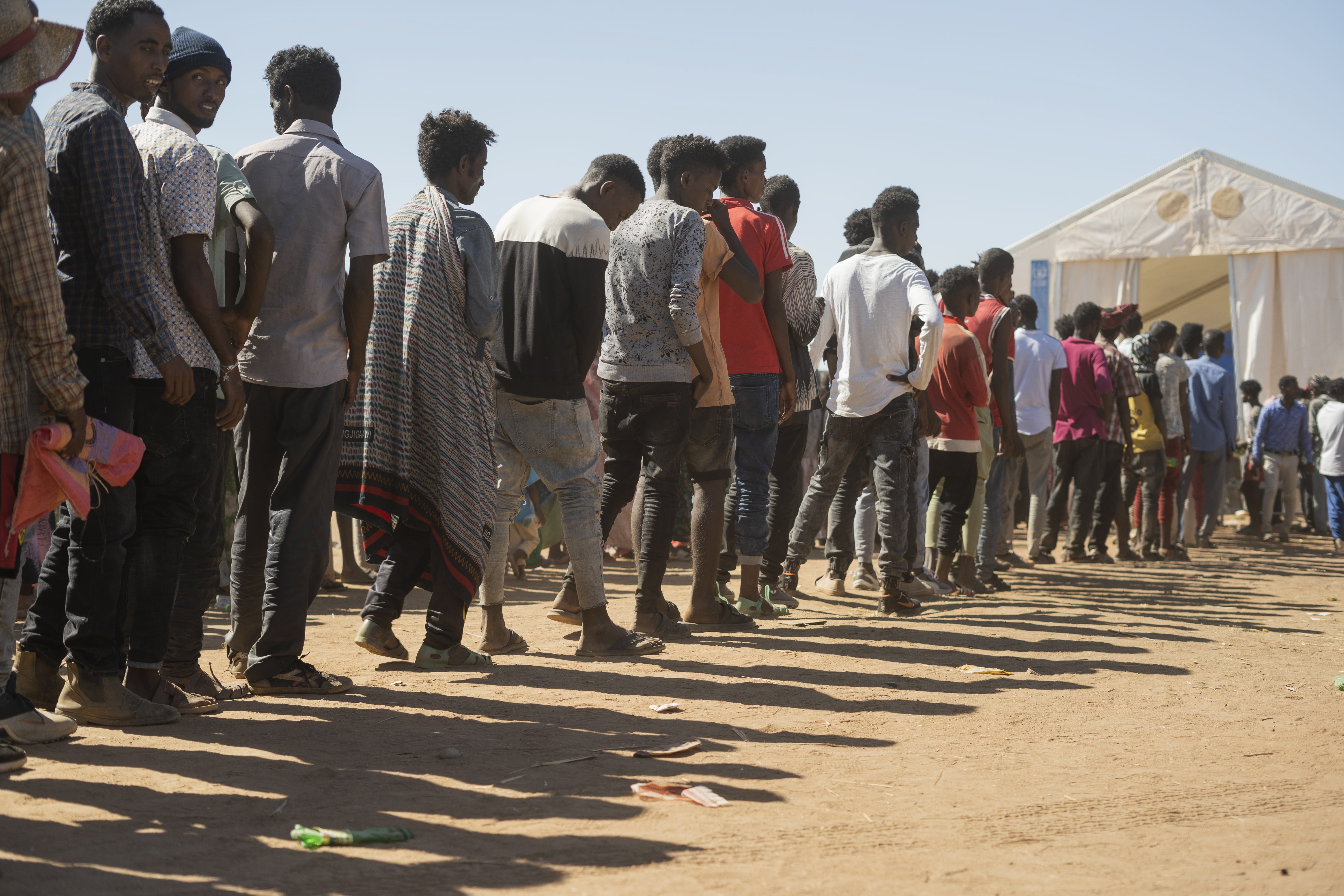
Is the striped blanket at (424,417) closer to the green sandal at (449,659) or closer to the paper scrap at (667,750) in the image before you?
the green sandal at (449,659)

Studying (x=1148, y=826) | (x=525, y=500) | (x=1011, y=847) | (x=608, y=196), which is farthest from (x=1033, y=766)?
(x=525, y=500)

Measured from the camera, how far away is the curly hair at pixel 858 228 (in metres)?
8.48

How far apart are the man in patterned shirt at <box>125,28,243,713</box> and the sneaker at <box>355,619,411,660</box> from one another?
3.54 feet

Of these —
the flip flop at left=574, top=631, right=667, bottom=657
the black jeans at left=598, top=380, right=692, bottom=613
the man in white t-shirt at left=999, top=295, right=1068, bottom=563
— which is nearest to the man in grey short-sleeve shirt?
the flip flop at left=574, top=631, right=667, bottom=657

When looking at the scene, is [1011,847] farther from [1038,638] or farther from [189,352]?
[1038,638]

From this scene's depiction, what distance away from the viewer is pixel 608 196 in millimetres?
5535

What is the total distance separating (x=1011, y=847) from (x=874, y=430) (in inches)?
167

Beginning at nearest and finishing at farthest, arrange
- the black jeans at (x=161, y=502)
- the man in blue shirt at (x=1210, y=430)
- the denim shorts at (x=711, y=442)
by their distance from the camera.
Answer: the black jeans at (x=161, y=502) → the denim shorts at (x=711, y=442) → the man in blue shirt at (x=1210, y=430)

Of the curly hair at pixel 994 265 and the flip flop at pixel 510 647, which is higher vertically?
the curly hair at pixel 994 265

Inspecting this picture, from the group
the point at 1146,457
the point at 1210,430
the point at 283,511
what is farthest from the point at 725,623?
the point at 1210,430

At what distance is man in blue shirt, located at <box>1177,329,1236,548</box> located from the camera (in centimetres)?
1298

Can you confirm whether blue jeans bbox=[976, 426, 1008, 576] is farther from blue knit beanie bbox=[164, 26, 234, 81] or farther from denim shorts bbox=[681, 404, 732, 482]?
blue knit beanie bbox=[164, 26, 234, 81]

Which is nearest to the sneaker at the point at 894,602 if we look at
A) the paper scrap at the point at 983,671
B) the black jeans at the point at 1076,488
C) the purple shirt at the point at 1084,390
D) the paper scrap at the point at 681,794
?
the paper scrap at the point at 983,671

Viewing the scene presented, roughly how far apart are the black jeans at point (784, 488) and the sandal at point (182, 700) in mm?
3513
